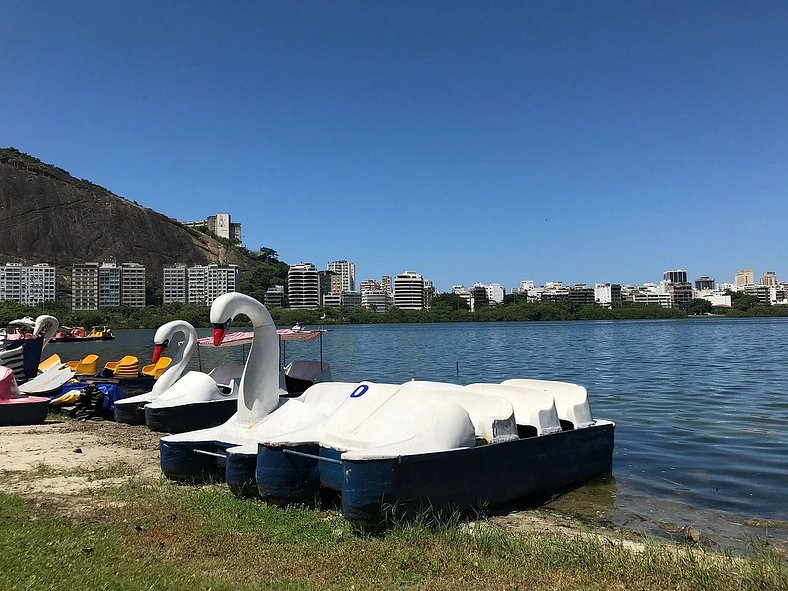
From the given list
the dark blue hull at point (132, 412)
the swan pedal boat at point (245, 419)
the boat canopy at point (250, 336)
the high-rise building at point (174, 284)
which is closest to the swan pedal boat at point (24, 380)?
the dark blue hull at point (132, 412)

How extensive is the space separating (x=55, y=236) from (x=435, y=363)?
458 ft

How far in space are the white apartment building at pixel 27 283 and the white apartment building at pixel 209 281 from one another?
31.4 meters

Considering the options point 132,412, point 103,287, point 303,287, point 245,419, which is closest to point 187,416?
point 132,412

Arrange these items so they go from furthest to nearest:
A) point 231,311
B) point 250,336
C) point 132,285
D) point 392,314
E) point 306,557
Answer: point 132,285
point 392,314
point 250,336
point 231,311
point 306,557

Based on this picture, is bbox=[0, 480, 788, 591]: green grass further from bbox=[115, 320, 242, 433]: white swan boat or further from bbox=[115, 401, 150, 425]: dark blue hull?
bbox=[115, 401, 150, 425]: dark blue hull

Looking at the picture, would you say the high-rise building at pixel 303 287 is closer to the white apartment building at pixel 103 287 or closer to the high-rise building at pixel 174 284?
the high-rise building at pixel 174 284

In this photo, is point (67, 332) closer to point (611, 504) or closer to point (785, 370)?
point (785, 370)

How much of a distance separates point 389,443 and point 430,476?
25.8 inches

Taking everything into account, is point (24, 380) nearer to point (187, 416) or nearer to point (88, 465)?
point (187, 416)

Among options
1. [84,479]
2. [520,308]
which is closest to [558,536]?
[84,479]

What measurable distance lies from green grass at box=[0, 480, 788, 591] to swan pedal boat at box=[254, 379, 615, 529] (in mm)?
380

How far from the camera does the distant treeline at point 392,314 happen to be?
129 m

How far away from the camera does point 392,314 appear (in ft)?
518

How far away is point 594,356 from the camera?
48344 mm
